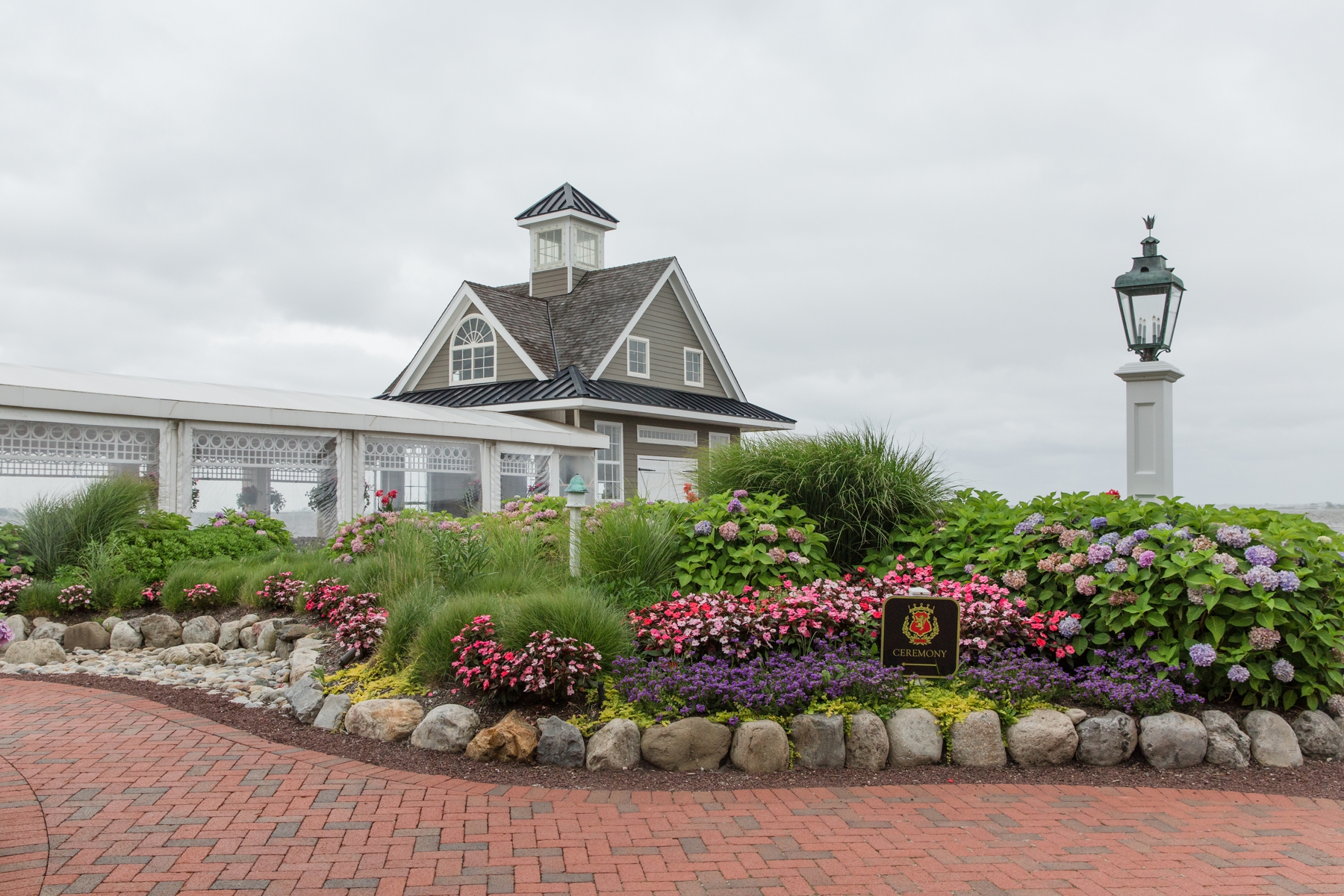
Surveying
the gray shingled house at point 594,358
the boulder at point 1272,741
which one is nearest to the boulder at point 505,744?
the boulder at point 1272,741

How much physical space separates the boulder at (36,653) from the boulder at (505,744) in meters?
5.14

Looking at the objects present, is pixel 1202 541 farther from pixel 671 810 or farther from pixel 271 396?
pixel 271 396

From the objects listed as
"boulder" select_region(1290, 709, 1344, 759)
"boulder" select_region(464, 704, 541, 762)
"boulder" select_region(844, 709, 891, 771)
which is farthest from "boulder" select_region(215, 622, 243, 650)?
"boulder" select_region(1290, 709, 1344, 759)

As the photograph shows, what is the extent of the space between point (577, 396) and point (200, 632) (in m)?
10.6

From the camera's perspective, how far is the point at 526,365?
20.9 metres

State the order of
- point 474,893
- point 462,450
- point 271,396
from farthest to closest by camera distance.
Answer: point 462,450 → point 271,396 → point 474,893

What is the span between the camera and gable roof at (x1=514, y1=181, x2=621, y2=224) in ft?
78.3

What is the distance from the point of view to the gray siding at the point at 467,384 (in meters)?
21.2

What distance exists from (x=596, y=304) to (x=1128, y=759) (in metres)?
18.2

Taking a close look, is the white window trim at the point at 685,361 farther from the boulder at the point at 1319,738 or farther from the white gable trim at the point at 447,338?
the boulder at the point at 1319,738

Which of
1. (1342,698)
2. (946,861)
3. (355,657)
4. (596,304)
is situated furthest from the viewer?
(596,304)

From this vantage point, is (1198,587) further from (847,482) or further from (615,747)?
(615,747)

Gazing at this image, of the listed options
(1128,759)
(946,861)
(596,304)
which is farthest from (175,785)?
(596,304)

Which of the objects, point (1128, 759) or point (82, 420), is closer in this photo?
point (1128, 759)
